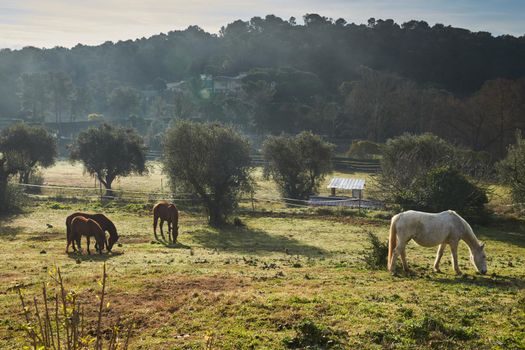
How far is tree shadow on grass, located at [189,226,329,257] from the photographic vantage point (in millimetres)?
25562

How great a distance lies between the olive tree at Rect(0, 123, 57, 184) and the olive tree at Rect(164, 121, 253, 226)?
26.4 m

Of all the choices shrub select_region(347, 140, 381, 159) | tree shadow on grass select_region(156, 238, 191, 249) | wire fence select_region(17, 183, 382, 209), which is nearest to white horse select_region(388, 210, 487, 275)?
tree shadow on grass select_region(156, 238, 191, 249)

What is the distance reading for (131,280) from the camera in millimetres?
16016

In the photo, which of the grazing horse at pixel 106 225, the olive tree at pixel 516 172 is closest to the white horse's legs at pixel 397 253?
the grazing horse at pixel 106 225

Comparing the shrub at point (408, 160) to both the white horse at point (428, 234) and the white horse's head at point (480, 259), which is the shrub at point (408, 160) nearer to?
the white horse at point (428, 234)

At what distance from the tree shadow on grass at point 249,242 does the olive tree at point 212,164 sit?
2393mm

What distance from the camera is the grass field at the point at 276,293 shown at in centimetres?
1070

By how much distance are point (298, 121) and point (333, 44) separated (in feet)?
222

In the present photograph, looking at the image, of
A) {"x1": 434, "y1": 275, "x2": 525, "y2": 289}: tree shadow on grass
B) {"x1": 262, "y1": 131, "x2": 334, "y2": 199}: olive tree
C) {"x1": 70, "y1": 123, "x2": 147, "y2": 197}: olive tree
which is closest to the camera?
{"x1": 434, "y1": 275, "x2": 525, "y2": 289}: tree shadow on grass

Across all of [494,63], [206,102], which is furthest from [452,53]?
[206,102]

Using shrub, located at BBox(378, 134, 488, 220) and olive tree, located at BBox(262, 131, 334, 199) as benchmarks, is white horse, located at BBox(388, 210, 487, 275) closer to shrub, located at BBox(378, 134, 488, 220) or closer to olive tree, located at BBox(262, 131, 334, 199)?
shrub, located at BBox(378, 134, 488, 220)

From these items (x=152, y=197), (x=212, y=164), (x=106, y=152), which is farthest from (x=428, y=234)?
(x=106, y=152)

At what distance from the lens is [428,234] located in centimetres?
1730

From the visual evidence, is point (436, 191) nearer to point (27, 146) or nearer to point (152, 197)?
point (152, 197)
